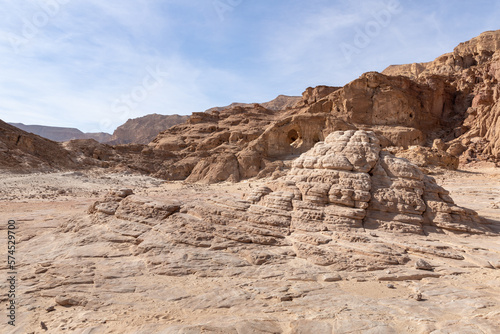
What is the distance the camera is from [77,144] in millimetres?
34156

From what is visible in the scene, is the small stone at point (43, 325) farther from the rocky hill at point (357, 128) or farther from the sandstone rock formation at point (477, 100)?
the sandstone rock formation at point (477, 100)

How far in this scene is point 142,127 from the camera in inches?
3866

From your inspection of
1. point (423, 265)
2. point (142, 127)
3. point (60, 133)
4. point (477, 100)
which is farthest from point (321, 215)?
point (60, 133)

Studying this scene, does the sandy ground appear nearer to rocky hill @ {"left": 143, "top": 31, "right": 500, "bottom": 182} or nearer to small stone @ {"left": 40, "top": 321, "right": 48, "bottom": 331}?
small stone @ {"left": 40, "top": 321, "right": 48, "bottom": 331}

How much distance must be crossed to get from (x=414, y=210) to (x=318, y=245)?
9.36 ft

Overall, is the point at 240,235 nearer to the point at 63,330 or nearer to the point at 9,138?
the point at 63,330

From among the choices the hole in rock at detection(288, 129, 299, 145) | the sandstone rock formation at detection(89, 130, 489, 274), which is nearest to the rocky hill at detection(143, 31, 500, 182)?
the hole in rock at detection(288, 129, 299, 145)

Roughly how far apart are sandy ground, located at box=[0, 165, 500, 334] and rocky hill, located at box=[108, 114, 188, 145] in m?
91.5

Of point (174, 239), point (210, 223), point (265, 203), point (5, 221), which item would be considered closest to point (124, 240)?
point (174, 239)

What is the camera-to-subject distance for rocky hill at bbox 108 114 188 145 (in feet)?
309

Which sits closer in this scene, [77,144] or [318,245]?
[318,245]

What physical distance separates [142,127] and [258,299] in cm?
10179

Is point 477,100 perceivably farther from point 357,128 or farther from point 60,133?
point 60,133

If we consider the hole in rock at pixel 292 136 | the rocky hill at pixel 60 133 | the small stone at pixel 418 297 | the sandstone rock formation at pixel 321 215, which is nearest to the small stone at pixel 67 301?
the sandstone rock formation at pixel 321 215
